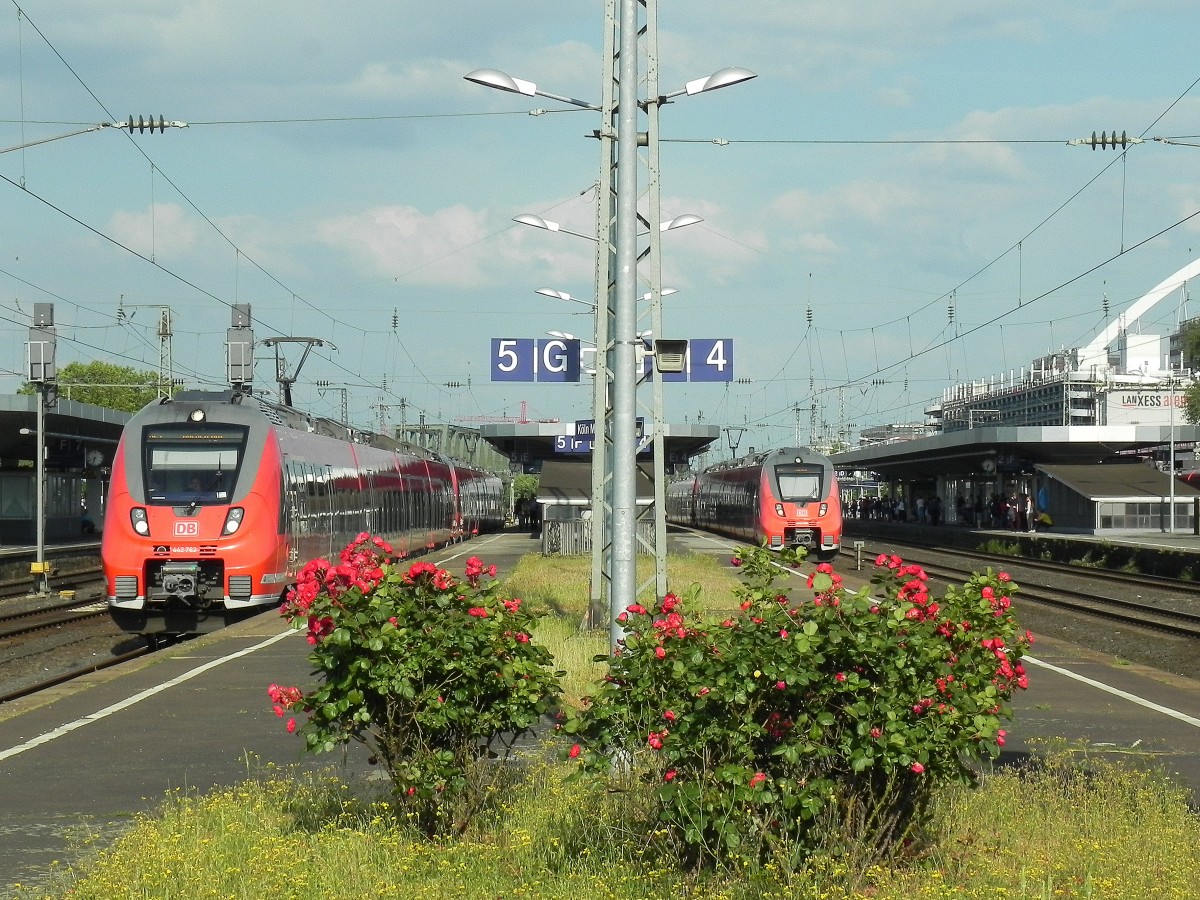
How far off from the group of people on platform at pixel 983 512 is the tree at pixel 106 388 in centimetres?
5077

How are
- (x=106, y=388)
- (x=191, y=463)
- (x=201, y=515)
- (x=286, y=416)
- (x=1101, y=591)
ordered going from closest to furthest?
(x=201, y=515), (x=191, y=463), (x=286, y=416), (x=1101, y=591), (x=106, y=388)

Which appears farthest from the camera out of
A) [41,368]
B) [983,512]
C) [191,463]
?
[983,512]

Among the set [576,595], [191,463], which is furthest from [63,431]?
[191,463]

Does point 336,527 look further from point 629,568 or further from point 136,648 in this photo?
point 629,568

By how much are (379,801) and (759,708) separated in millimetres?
2608

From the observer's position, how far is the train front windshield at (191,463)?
20000mm

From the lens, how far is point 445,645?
692cm

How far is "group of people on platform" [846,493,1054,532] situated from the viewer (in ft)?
187

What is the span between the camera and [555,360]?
25531mm

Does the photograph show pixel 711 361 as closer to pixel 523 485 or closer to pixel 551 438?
pixel 551 438

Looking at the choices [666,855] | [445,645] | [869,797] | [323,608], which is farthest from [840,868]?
[323,608]

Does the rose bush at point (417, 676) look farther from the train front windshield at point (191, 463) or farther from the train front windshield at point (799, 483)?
the train front windshield at point (799, 483)

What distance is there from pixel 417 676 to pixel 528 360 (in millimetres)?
18890

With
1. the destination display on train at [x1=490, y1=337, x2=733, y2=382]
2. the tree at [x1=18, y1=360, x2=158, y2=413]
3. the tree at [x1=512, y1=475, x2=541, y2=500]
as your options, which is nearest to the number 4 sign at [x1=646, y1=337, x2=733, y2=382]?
the destination display on train at [x1=490, y1=337, x2=733, y2=382]
